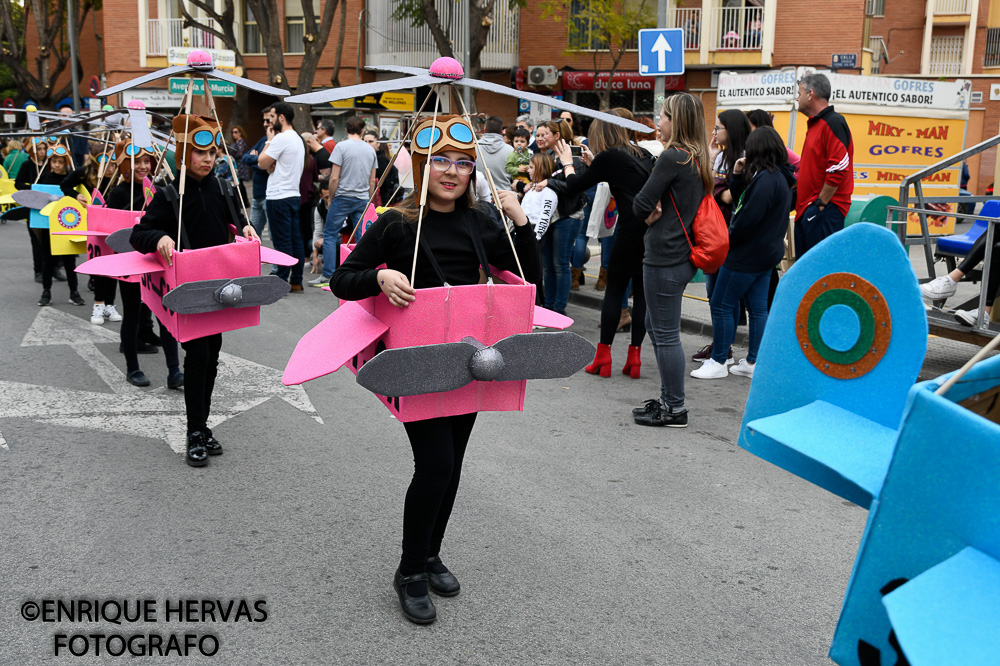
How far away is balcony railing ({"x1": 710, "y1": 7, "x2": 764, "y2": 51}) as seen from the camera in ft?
92.4

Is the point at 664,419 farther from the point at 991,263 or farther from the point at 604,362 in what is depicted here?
the point at 991,263

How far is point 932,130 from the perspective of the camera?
14820mm

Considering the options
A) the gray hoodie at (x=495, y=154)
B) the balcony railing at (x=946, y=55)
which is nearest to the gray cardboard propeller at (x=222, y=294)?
the gray hoodie at (x=495, y=154)

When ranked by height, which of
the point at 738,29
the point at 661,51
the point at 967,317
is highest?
the point at 738,29

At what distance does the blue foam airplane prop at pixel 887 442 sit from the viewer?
1621 mm

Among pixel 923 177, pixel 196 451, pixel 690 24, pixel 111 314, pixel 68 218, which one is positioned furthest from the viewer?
pixel 690 24

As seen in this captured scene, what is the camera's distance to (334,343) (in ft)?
10.4

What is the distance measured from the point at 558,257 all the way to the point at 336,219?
3131mm

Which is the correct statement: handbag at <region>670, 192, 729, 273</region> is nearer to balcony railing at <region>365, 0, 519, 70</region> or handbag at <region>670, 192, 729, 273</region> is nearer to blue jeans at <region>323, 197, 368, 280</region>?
blue jeans at <region>323, 197, 368, 280</region>

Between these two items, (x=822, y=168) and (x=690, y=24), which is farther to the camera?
(x=690, y=24)

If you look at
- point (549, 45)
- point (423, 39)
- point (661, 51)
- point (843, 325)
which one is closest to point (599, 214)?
point (661, 51)

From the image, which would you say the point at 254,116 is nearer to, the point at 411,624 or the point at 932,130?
the point at 932,130

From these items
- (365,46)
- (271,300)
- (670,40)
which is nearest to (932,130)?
(670,40)

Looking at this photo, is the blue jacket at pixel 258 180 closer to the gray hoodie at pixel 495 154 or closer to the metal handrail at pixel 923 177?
the gray hoodie at pixel 495 154
